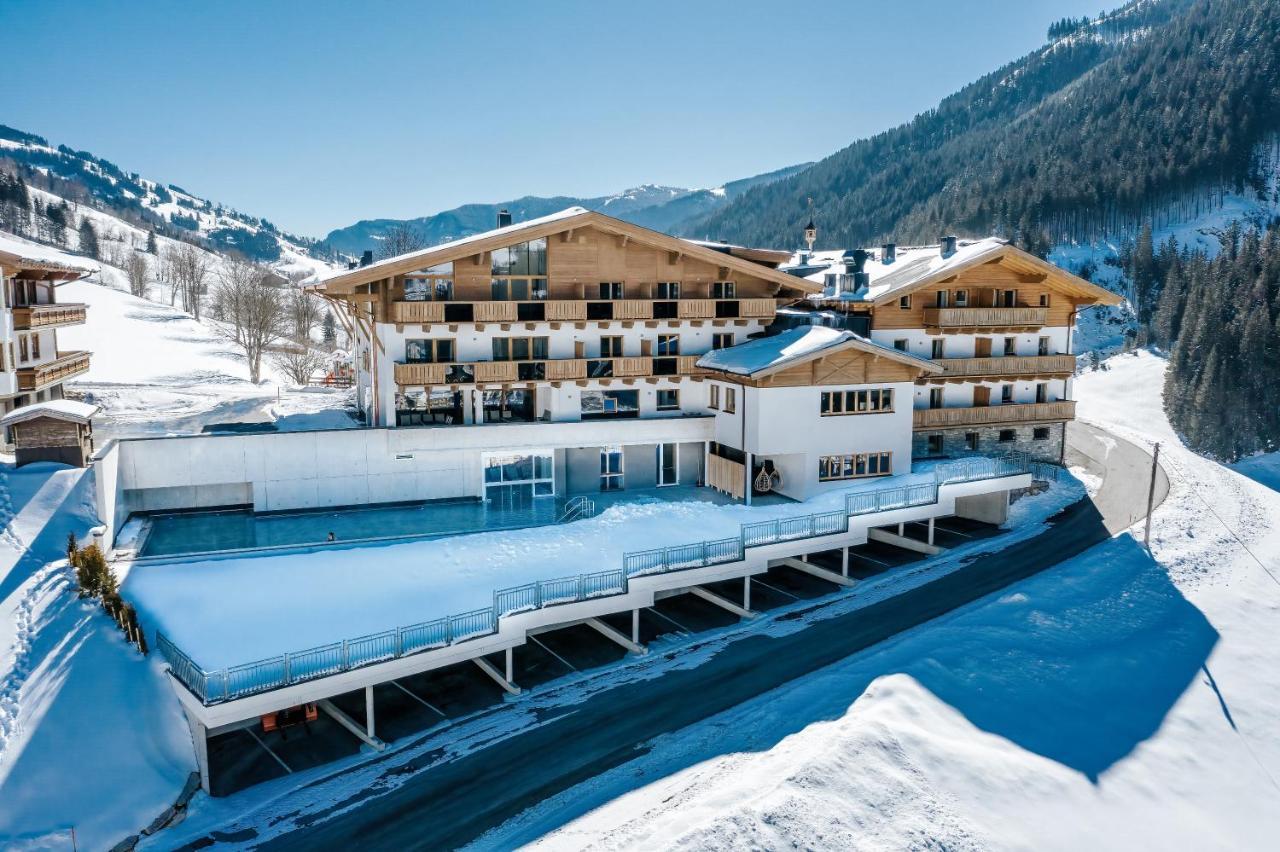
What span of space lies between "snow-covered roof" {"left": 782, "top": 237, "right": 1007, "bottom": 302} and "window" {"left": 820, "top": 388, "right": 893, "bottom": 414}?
5.50 metres

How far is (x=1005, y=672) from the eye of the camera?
21875mm

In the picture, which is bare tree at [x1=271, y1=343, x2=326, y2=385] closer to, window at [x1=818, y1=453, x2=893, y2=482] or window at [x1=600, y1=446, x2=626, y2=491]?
window at [x1=600, y1=446, x2=626, y2=491]

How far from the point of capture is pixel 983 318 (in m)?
37.8

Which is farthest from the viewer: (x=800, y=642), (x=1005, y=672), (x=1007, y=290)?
(x=1007, y=290)

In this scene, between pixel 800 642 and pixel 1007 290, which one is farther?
pixel 1007 290

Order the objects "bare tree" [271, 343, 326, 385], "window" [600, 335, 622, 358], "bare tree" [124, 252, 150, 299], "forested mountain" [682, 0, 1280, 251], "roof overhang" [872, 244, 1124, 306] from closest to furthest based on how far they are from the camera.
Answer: "window" [600, 335, 622, 358] < "roof overhang" [872, 244, 1124, 306] < "bare tree" [271, 343, 326, 385] < "bare tree" [124, 252, 150, 299] < "forested mountain" [682, 0, 1280, 251]

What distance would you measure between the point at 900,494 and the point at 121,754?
80.0 feet

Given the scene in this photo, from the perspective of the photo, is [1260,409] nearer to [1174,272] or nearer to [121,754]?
[1174,272]

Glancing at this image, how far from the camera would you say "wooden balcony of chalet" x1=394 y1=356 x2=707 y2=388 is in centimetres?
3028

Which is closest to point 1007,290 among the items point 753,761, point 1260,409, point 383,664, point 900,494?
point 900,494

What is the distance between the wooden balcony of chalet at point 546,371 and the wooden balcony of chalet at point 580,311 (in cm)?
154

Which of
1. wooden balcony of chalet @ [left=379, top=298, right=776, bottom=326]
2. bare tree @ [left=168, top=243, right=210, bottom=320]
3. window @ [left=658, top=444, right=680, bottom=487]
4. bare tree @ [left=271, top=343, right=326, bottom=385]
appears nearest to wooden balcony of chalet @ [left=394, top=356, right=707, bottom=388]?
wooden balcony of chalet @ [left=379, top=298, right=776, bottom=326]

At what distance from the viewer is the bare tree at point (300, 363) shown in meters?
59.9

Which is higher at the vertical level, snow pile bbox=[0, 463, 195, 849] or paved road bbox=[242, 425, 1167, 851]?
snow pile bbox=[0, 463, 195, 849]
